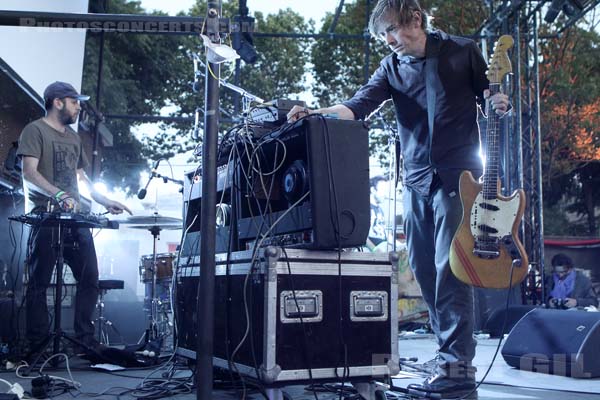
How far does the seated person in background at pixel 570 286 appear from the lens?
25.8 ft

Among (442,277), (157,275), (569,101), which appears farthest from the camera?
(569,101)

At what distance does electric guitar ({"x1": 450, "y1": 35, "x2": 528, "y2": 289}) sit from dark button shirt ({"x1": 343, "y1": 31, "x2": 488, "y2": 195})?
92mm

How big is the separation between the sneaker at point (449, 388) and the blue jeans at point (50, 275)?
273 cm

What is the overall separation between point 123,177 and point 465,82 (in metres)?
11.8

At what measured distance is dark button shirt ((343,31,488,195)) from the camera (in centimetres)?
267

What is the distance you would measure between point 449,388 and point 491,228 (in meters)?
0.98

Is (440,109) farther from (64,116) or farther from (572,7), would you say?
(572,7)

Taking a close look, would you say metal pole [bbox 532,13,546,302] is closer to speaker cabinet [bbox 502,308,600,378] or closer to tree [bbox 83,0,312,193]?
speaker cabinet [bbox 502,308,600,378]

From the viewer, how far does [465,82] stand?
2.73 m

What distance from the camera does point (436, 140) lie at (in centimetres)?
267

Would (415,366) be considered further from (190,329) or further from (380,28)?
(380,28)

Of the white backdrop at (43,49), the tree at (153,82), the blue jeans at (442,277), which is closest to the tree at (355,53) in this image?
the tree at (153,82)

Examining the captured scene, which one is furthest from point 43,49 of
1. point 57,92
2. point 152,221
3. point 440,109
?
point 440,109

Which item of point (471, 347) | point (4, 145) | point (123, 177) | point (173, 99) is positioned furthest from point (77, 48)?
point (173, 99)
